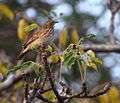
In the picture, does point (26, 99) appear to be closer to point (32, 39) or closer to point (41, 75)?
point (41, 75)

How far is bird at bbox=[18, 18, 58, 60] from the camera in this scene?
178 centimetres

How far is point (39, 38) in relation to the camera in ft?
5.91

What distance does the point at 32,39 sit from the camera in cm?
182

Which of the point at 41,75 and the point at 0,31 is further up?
the point at 0,31

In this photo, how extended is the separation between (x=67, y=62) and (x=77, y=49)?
7 centimetres

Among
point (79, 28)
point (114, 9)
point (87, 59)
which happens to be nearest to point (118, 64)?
point (79, 28)

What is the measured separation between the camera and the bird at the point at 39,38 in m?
1.78

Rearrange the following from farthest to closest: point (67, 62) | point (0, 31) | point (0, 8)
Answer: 1. point (0, 31)
2. point (0, 8)
3. point (67, 62)

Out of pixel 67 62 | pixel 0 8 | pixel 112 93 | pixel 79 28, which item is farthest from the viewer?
pixel 79 28

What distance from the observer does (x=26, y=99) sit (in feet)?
6.00

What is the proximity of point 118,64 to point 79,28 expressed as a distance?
71 centimetres

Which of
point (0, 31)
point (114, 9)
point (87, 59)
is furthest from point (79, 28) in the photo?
point (87, 59)

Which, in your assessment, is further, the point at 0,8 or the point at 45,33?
the point at 0,8

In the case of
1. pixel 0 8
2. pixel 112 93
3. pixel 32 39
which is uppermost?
pixel 0 8
